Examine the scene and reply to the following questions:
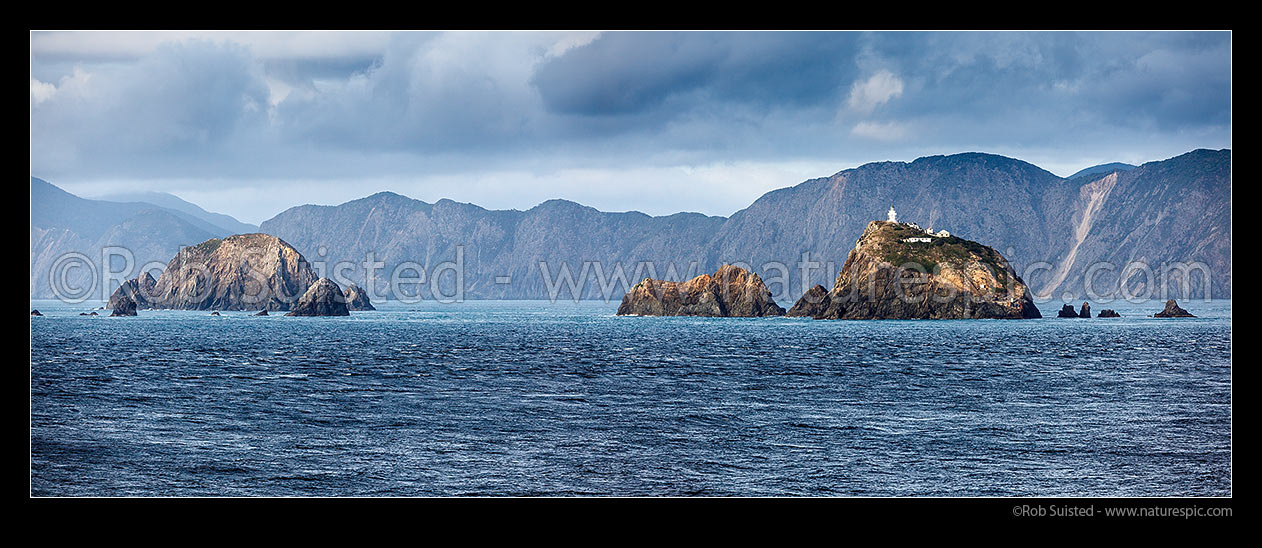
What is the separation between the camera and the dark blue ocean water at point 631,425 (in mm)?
32219

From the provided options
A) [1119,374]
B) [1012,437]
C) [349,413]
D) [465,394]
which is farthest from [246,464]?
[1119,374]

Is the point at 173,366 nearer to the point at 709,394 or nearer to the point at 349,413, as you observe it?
the point at 349,413

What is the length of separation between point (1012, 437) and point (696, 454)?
1368 cm

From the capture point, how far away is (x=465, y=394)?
194 feet

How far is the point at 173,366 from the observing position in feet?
274

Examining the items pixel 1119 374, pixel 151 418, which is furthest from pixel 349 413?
pixel 1119 374

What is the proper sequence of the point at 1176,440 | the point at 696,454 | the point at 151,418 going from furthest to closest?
the point at 151,418
the point at 1176,440
the point at 696,454

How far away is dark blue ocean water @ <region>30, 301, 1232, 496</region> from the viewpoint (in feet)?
106

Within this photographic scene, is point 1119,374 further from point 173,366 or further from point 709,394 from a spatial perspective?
point 173,366

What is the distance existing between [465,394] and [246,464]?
79.5 ft

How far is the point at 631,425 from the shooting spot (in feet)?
147
